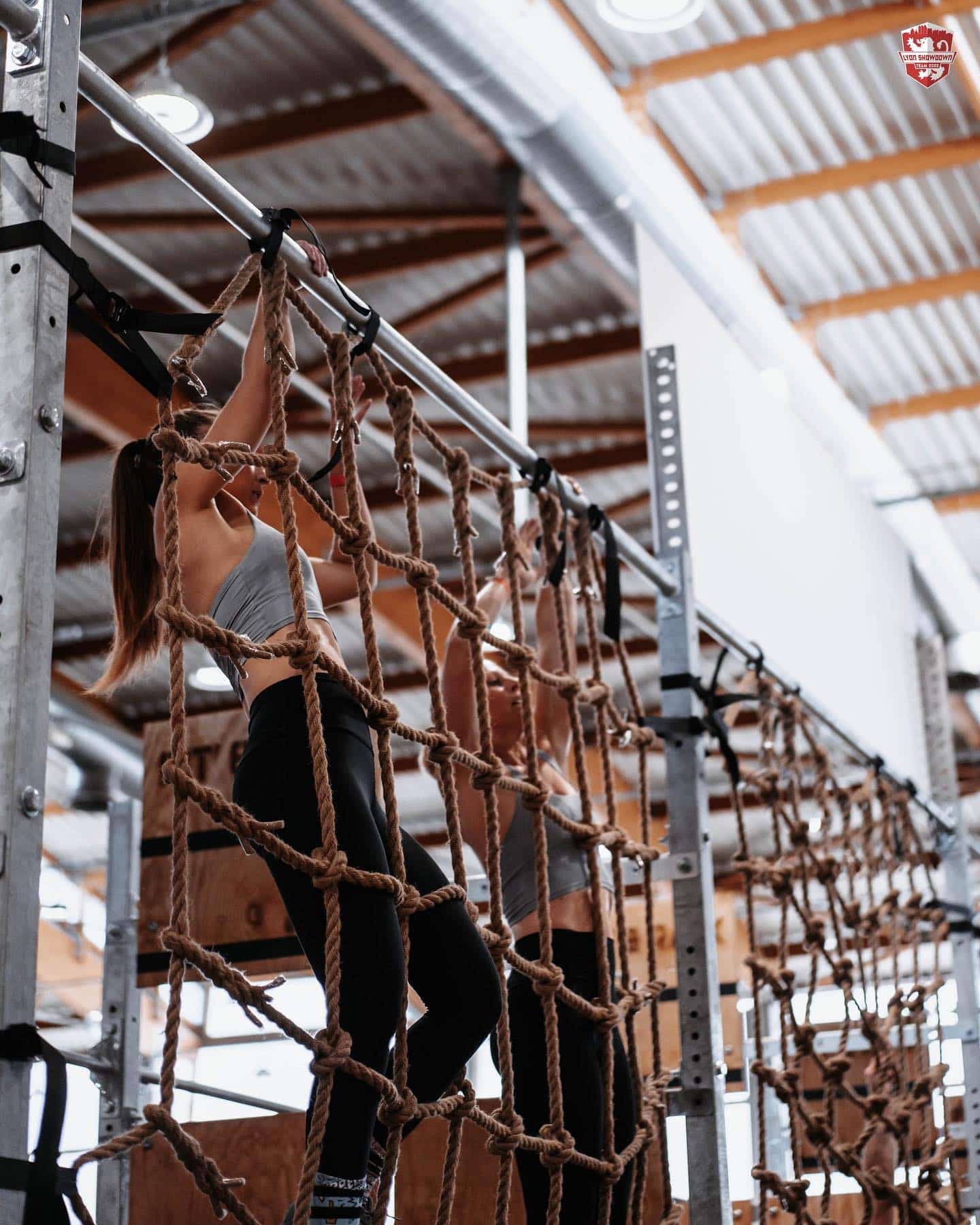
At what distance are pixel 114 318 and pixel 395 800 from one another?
1.79ft

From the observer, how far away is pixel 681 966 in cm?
244

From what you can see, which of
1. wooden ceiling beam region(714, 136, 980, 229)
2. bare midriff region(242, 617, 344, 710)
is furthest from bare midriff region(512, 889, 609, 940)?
wooden ceiling beam region(714, 136, 980, 229)

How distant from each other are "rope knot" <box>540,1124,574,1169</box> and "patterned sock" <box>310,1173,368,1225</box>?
20.0 inches

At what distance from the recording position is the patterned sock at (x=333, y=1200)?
4.75 feet

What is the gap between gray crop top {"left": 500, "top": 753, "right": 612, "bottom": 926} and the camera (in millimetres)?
2297

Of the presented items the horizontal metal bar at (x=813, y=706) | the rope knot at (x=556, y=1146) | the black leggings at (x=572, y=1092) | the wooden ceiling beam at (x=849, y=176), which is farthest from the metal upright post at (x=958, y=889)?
the rope knot at (x=556, y=1146)

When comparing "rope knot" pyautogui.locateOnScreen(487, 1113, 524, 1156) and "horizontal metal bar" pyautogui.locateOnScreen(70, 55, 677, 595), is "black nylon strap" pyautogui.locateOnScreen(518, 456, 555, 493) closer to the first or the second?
"horizontal metal bar" pyautogui.locateOnScreen(70, 55, 677, 595)

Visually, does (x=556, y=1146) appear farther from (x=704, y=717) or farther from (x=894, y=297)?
(x=894, y=297)

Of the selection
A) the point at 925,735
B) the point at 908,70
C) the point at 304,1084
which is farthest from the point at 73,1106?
the point at 908,70

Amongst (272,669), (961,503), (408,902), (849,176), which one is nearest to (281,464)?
(272,669)

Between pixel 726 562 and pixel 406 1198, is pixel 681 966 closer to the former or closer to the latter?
pixel 406 1198

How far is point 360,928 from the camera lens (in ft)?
4.95

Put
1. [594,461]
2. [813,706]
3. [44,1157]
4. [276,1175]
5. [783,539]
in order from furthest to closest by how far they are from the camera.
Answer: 1. [594,461]
2. [783,539]
3. [813,706]
4. [276,1175]
5. [44,1157]

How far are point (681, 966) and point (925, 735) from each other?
274 centimetres
